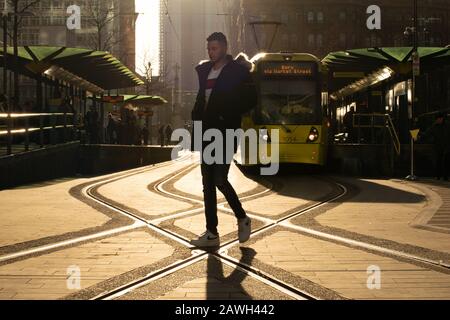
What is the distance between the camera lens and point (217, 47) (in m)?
6.27

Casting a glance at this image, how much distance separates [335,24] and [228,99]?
9800 centimetres

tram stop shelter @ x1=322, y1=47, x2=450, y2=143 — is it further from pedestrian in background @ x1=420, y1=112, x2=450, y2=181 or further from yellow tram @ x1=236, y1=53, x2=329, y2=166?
yellow tram @ x1=236, y1=53, x2=329, y2=166

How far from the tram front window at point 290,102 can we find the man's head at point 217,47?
1111 centimetres

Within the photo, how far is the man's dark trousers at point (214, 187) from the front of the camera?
6.35 metres

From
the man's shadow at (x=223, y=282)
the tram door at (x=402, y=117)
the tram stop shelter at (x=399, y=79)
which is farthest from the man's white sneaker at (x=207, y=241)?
the tram door at (x=402, y=117)

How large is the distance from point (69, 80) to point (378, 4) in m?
83.7

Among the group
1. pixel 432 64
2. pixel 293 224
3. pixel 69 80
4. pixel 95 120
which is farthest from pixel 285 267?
pixel 95 120

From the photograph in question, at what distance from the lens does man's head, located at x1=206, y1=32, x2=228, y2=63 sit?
247 inches

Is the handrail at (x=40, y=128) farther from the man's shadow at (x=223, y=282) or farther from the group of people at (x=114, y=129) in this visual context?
the man's shadow at (x=223, y=282)

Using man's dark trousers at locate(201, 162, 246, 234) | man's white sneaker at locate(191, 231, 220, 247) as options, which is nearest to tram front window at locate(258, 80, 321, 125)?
man's dark trousers at locate(201, 162, 246, 234)

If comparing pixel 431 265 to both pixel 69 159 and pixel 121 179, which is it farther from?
pixel 69 159

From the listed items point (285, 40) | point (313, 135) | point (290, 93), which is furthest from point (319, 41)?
point (313, 135)
